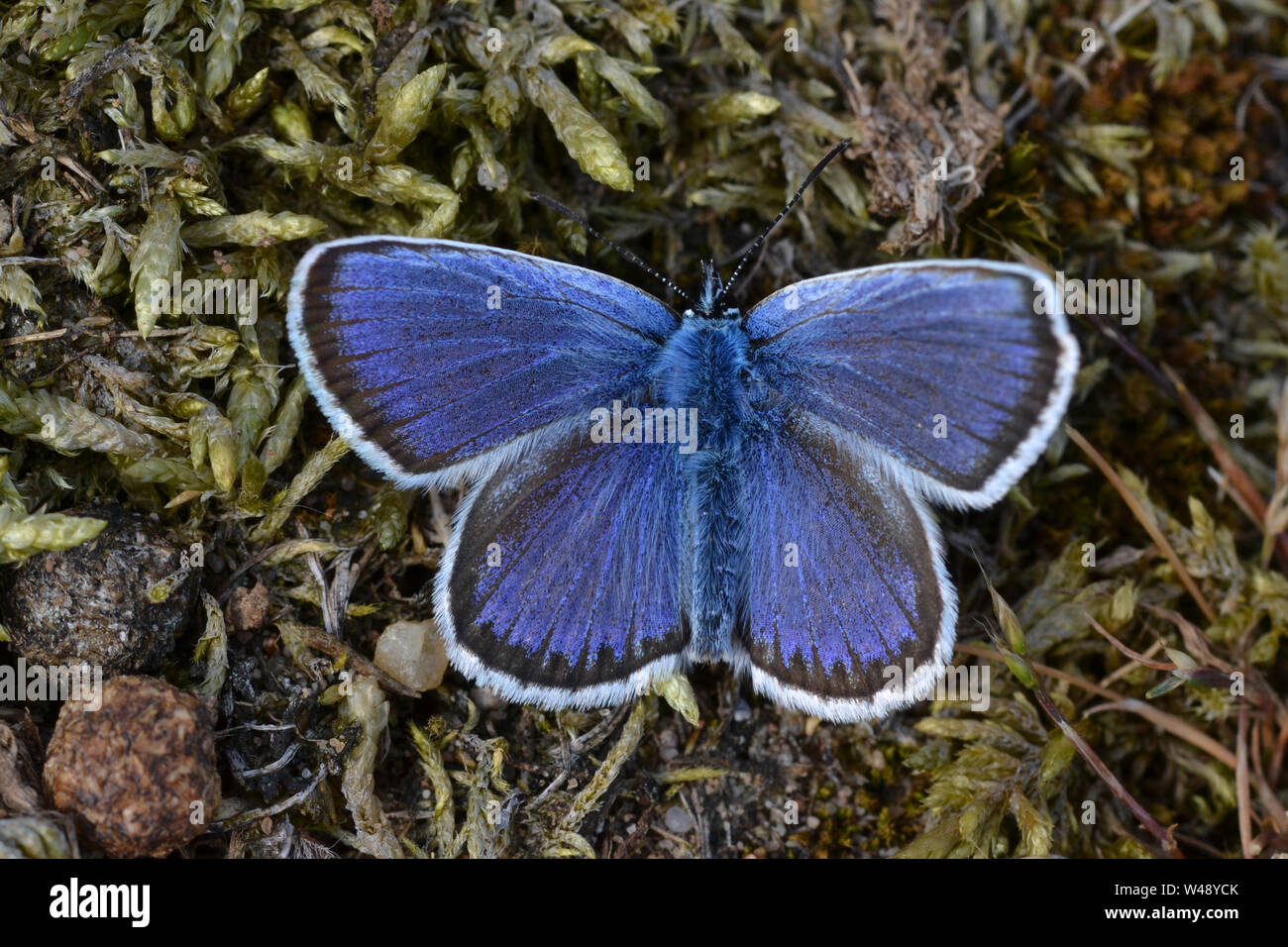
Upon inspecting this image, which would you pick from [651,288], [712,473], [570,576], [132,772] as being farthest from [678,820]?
[651,288]

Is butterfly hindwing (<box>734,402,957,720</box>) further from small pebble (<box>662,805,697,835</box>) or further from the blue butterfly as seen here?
small pebble (<box>662,805,697,835</box>)

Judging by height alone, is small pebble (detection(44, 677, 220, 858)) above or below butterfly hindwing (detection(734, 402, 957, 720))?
below

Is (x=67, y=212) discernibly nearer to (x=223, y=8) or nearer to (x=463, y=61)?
(x=223, y=8)

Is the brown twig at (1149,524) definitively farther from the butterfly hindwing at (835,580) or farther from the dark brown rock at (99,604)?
the dark brown rock at (99,604)

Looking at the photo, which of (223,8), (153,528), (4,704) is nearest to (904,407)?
(153,528)

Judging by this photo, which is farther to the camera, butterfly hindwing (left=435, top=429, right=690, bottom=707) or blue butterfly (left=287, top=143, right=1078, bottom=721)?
butterfly hindwing (left=435, top=429, right=690, bottom=707)

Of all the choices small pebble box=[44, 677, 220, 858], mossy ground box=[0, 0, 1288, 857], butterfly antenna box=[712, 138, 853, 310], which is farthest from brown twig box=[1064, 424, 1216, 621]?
small pebble box=[44, 677, 220, 858]
